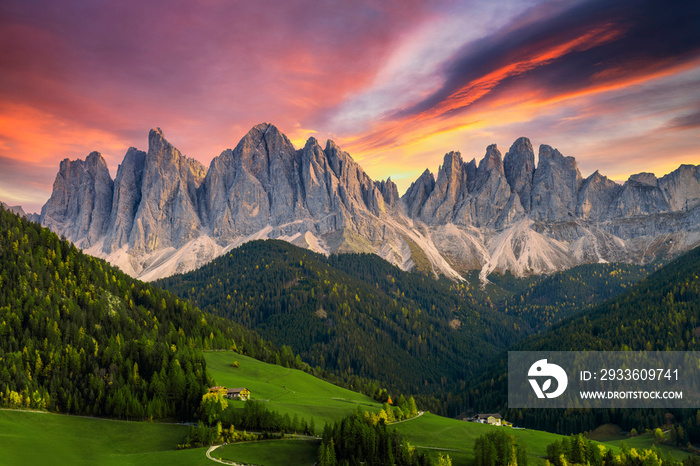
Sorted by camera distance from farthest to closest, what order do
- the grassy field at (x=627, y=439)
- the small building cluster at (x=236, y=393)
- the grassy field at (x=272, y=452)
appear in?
the grassy field at (x=627, y=439), the small building cluster at (x=236, y=393), the grassy field at (x=272, y=452)

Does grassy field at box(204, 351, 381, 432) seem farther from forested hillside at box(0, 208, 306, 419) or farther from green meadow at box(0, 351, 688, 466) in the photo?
forested hillside at box(0, 208, 306, 419)

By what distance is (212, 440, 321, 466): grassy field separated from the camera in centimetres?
8531

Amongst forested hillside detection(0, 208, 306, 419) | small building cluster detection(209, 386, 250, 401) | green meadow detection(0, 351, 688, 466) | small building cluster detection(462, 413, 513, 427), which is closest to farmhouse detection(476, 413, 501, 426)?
small building cluster detection(462, 413, 513, 427)

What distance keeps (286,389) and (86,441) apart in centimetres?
5608

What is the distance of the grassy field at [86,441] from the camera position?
81.1m

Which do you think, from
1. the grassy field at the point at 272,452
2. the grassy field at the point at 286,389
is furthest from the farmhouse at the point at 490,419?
the grassy field at the point at 272,452

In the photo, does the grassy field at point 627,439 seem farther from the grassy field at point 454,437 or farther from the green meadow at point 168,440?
the grassy field at point 454,437

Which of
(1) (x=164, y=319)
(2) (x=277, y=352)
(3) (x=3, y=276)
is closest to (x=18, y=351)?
(3) (x=3, y=276)

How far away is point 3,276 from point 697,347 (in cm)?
21148

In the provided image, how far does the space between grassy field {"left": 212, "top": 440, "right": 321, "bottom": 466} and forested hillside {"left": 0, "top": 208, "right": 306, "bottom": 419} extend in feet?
72.7

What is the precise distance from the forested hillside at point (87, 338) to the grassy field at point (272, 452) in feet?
72.7

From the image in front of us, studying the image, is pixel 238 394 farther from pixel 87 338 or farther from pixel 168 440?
pixel 87 338

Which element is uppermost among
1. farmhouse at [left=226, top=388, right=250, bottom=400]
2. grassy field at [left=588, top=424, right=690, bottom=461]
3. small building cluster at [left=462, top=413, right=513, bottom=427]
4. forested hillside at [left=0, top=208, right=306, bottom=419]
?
forested hillside at [left=0, top=208, right=306, bottom=419]

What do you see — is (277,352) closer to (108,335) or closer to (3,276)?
(108,335)
